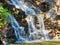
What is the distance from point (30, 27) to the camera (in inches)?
348

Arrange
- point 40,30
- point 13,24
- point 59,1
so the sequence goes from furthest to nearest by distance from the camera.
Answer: point 59,1 < point 40,30 < point 13,24

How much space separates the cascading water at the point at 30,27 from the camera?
27.9 ft

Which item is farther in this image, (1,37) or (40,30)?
(40,30)

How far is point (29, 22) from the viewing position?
891cm

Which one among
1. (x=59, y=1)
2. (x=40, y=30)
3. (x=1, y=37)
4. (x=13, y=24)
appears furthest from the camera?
(x=59, y=1)

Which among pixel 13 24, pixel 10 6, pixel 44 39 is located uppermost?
pixel 10 6

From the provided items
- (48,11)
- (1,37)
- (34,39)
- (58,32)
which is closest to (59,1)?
(48,11)

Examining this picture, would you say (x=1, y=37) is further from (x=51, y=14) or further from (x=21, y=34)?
(x=51, y=14)

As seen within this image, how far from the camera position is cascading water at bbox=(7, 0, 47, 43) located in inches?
335

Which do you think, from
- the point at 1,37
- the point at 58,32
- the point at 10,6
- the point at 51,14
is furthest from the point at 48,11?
the point at 1,37

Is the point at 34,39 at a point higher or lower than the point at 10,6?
→ lower

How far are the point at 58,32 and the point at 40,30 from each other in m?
0.65

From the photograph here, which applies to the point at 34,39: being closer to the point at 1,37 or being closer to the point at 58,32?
the point at 58,32

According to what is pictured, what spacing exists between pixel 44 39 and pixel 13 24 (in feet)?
3.74
